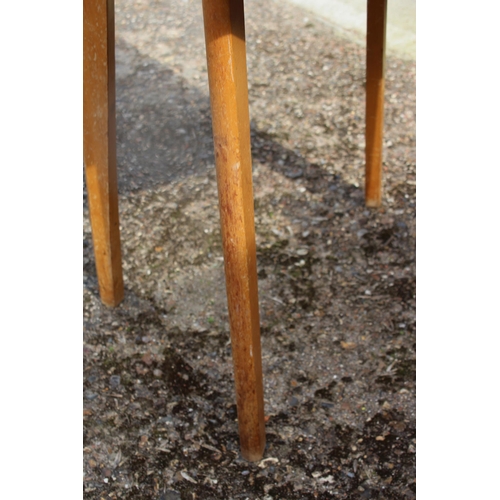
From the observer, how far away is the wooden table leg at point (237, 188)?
1.10m

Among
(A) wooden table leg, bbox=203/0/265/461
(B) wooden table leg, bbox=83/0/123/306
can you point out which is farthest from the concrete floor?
(A) wooden table leg, bbox=203/0/265/461

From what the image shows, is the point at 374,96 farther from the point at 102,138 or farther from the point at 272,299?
the point at 102,138

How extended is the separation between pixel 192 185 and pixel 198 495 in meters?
1.16

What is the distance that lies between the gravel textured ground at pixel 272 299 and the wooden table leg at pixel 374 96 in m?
0.08

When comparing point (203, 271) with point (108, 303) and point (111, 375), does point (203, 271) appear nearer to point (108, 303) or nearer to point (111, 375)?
point (108, 303)

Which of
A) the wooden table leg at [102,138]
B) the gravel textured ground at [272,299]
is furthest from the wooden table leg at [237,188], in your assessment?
the wooden table leg at [102,138]

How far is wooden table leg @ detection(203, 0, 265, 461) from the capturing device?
1.10m

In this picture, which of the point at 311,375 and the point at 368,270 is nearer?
the point at 311,375

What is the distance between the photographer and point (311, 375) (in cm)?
167

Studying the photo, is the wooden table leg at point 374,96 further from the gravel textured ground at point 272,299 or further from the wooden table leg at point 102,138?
the wooden table leg at point 102,138

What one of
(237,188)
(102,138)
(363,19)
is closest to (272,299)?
(102,138)

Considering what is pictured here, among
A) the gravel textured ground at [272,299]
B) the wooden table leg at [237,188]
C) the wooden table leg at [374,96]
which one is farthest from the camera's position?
the wooden table leg at [374,96]

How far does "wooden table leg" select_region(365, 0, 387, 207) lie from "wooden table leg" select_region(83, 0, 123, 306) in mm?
676

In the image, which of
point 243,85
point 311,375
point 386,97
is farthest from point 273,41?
point 243,85
